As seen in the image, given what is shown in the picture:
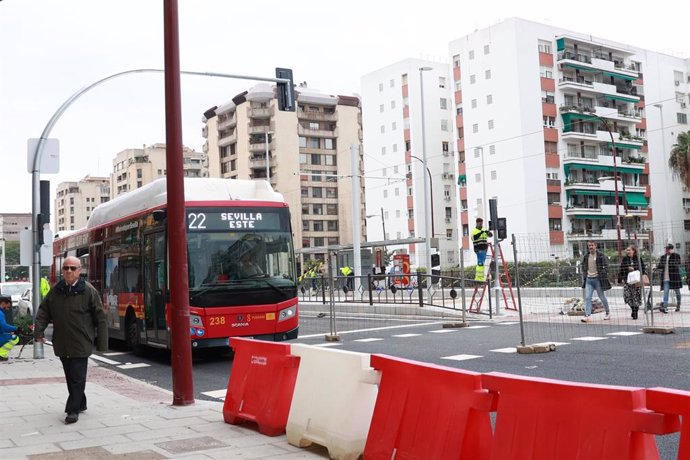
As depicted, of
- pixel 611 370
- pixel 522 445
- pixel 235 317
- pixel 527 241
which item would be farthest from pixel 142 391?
pixel 527 241

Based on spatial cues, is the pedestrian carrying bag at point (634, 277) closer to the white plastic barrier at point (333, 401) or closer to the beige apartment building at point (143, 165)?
the white plastic barrier at point (333, 401)

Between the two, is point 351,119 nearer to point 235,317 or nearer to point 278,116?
point 278,116

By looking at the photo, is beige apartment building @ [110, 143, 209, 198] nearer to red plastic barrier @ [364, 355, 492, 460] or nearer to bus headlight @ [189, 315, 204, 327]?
bus headlight @ [189, 315, 204, 327]

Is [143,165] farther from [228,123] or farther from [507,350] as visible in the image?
[507,350]

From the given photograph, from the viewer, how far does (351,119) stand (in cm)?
9962

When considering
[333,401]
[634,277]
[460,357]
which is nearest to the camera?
[333,401]

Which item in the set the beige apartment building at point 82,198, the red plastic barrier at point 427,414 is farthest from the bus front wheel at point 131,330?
the beige apartment building at point 82,198

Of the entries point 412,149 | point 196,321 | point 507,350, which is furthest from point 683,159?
point 196,321

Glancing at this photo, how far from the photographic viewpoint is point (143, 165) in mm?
125188

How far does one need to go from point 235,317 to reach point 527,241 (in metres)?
10.0

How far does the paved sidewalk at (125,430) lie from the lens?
A: 609cm

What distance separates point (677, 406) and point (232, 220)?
1041 centimetres

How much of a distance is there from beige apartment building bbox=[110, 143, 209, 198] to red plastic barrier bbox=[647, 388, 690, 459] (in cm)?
12126

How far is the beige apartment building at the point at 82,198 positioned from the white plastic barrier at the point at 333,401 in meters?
155
